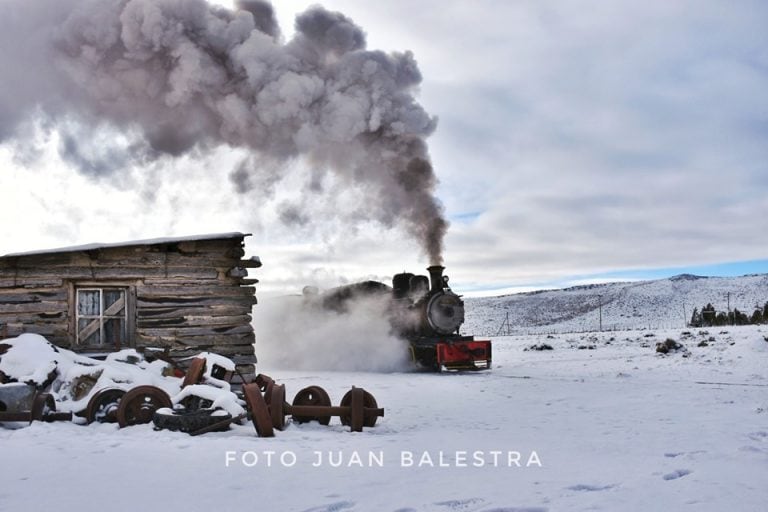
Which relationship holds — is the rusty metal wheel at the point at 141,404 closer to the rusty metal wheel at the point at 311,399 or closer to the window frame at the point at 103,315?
the rusty metal wheel at the point at 311,399

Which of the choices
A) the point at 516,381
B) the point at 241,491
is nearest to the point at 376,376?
the point at 516,381

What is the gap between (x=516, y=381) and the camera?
1283 cm

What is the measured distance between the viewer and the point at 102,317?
9.93 metres

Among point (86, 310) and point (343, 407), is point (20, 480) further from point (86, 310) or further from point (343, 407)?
point (86, 310)

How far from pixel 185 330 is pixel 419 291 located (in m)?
7.88

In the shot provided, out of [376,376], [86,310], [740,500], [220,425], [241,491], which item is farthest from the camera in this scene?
Result: [376,376]

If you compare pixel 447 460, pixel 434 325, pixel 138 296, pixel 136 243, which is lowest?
pixel 447 460

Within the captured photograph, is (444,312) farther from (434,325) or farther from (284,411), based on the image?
(284,411)

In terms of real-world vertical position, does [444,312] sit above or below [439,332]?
above

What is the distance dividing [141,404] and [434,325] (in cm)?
925

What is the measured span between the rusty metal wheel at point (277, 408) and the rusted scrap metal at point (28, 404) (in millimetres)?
2491

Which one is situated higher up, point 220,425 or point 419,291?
point 419,291

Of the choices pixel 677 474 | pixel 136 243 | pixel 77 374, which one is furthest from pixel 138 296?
pixel 677 474

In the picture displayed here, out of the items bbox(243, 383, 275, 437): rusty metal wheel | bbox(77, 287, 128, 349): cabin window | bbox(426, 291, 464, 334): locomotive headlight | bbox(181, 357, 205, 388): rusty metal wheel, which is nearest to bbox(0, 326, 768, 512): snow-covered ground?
bbox(243, 383, 275, 437): rusty metal wheel
